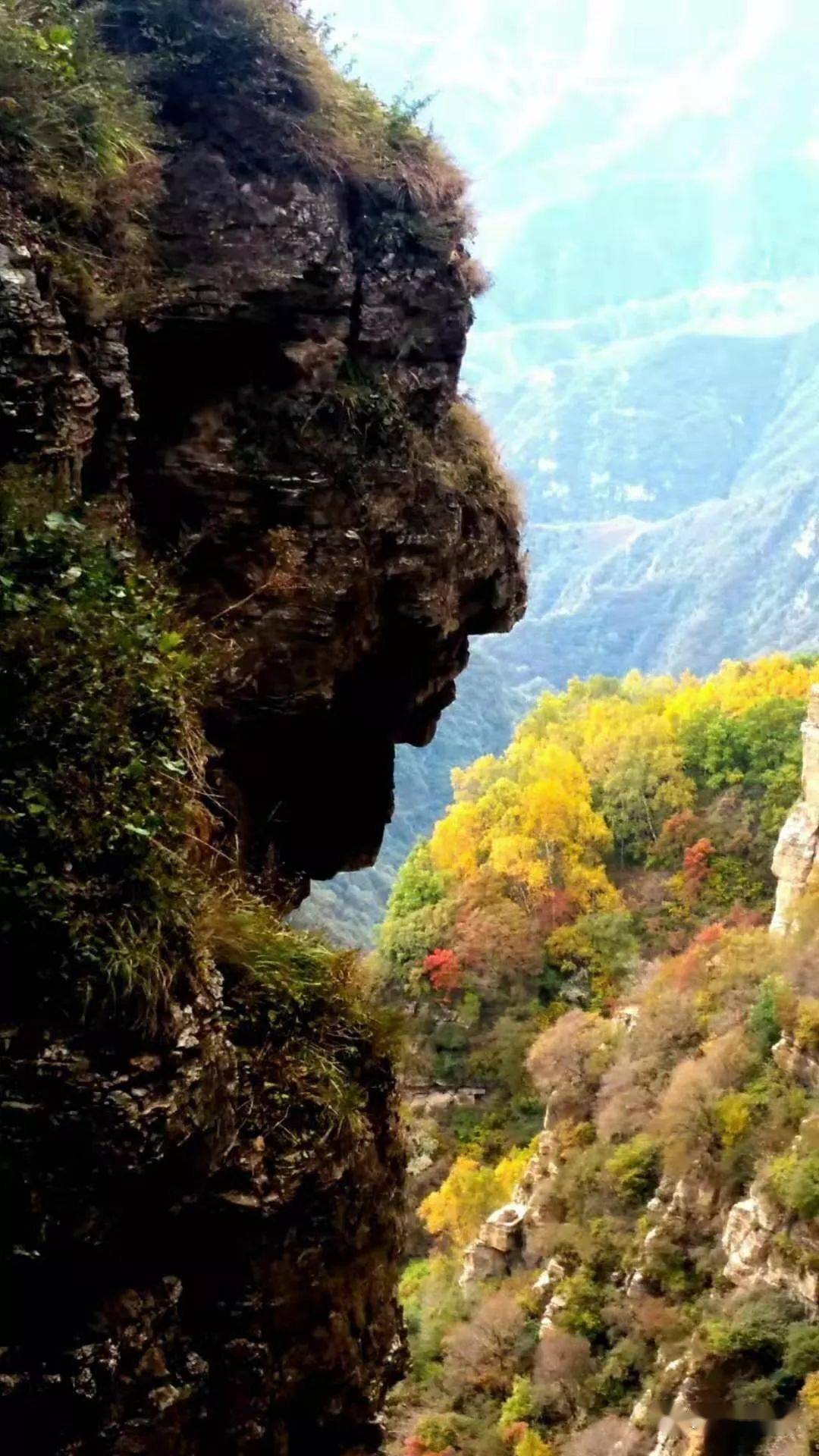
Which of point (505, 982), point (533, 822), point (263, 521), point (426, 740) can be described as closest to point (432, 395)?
point (263, 521)

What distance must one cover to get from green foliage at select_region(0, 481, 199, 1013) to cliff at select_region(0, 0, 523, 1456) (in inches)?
0.6

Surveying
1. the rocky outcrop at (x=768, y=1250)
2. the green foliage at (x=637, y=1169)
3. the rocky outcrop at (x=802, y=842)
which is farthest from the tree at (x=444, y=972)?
the rocky outcrop at (x=768, y=1250)

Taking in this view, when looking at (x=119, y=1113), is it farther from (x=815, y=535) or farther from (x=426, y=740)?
(x=815, y=535)

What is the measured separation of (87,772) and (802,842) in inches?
1323

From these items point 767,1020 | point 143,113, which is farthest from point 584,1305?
point 143,113

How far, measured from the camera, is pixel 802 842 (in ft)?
115

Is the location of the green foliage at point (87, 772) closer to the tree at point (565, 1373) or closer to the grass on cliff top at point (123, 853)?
the grass on cliff top at point (123, 853)

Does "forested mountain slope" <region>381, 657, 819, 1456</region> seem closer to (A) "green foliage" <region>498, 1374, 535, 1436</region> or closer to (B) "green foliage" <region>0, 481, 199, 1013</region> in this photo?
(A) "green foliage" <region>498, 1374, 535, 1436</region>

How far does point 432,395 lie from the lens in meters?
8.59

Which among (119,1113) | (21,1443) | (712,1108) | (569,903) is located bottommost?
(21,1443)

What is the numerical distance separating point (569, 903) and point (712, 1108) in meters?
21.1

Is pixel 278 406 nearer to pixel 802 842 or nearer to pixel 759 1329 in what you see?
pixel 759 1329

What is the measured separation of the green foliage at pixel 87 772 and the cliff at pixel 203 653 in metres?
0.01

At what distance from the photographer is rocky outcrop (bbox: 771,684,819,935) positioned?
1368 inches
